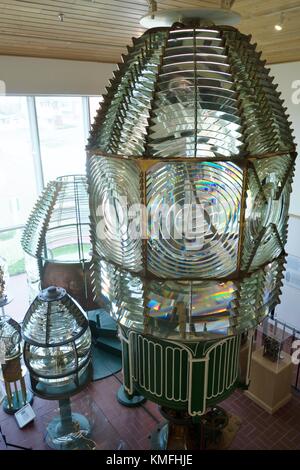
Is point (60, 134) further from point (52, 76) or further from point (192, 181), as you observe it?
point (192, 181)

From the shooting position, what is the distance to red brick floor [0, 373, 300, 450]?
259 cm

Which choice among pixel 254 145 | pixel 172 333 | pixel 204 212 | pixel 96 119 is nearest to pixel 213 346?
pixel 172 333

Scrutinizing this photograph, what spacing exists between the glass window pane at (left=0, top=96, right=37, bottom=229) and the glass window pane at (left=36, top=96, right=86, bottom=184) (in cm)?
20

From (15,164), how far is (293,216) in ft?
11.5

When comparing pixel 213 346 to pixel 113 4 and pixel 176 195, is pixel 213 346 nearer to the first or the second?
pixel 176 195

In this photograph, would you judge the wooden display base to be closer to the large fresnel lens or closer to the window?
the large fresnel lens

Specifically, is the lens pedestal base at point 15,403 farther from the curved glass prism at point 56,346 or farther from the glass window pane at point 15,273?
the glass window pane at point 15,273

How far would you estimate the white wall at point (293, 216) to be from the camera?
4.11 m

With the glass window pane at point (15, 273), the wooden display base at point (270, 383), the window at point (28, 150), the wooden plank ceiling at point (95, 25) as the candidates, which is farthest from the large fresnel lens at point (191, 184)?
the glass window pane at point (15, 273)

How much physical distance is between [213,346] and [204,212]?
2.39ft

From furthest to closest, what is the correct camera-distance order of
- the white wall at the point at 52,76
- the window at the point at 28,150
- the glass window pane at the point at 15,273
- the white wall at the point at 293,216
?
the glass window pane at the point at 15,273
the window at the point at 28,150
the white wall at the point at 293,216
the white wall at the point at 52,76

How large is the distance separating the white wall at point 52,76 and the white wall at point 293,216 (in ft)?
6.46

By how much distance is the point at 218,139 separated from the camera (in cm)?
98

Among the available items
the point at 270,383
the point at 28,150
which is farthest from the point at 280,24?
the point at 28,150
